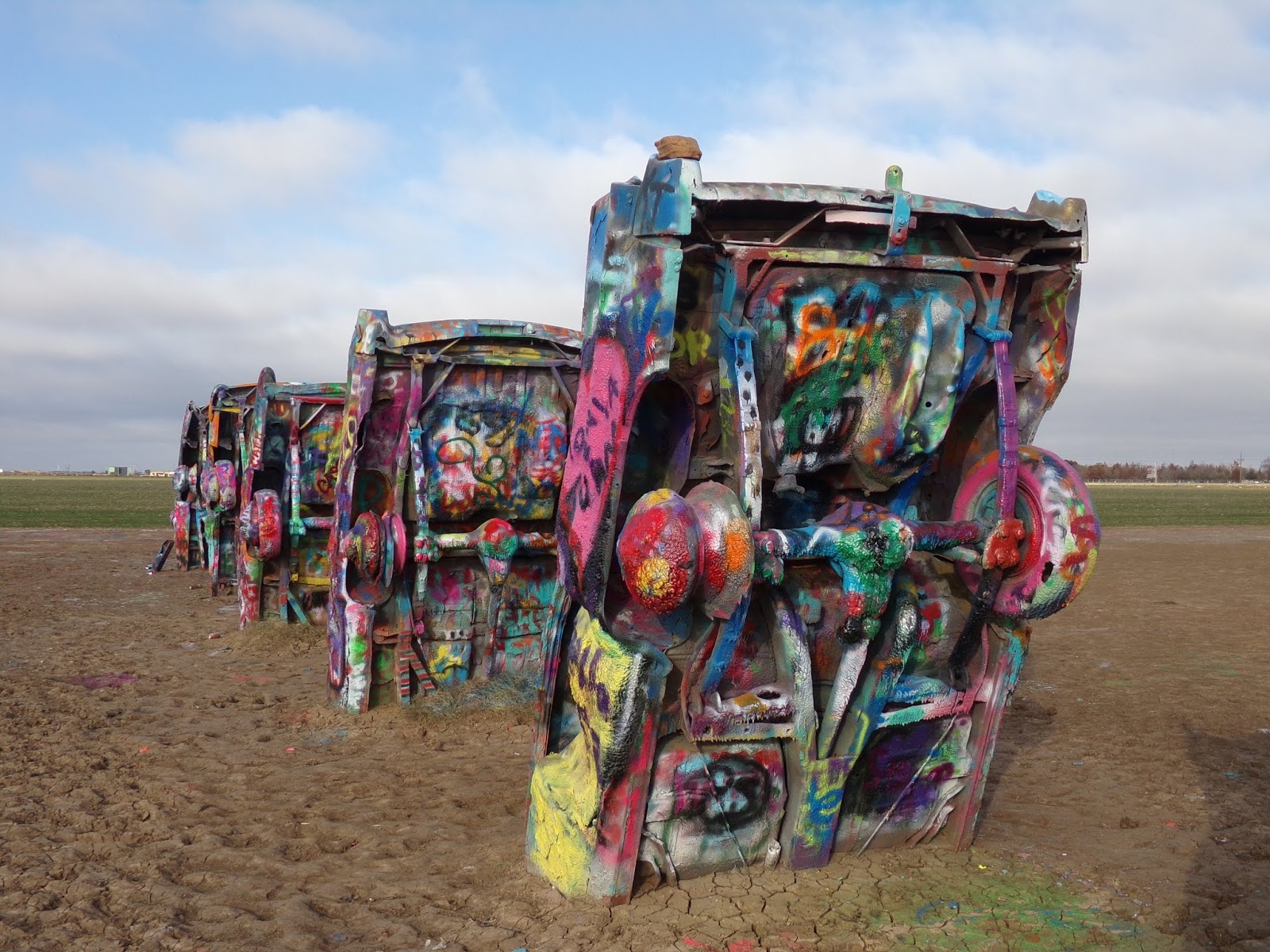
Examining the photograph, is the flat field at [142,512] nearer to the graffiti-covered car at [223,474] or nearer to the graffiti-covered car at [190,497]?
the graffiti-covered car at [190,497]

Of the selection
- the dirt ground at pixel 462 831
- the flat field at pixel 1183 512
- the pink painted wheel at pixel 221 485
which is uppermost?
the pink painted wheel at pixel 221 485

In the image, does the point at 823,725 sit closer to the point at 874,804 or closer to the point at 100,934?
the point at 874,804

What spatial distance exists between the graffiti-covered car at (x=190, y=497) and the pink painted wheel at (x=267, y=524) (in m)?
5.56

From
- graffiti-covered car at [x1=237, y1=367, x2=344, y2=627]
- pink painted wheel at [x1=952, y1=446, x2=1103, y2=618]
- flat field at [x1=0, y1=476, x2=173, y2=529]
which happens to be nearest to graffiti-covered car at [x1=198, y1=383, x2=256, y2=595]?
graffiti-covered car at [x1=237, y1=367, x2=344, y2=627]

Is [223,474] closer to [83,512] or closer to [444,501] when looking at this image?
[444,501]

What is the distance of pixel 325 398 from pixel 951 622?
709 centimetres

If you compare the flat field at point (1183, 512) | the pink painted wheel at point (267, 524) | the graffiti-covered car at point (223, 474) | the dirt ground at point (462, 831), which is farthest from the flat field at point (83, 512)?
the flat field at point (1183, 512)

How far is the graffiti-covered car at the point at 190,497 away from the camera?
595 inches

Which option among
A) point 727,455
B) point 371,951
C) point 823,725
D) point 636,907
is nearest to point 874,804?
point 823,725

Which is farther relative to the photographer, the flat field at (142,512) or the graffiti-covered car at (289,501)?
the flat field at (142,512)

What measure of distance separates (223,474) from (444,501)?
6102mm

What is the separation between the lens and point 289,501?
9.99 metres

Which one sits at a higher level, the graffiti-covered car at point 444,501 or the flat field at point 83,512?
the graffiti-covered car at point 444,501

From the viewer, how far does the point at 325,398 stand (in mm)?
9930
